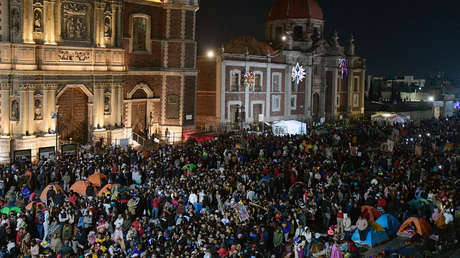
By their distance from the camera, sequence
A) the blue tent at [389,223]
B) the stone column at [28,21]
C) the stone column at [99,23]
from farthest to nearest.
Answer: the stone column at [99,23] → the stone column at [28,21] → the blue tent at [389,223]

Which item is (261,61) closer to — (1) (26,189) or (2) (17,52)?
(2) (17,52)

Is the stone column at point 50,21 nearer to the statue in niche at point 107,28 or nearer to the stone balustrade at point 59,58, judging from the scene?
the stone balustrade at point 59,58

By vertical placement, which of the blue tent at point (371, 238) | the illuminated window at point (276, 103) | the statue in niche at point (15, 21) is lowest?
the blue tent at point (371, 238)

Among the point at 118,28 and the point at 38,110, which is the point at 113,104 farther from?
the point at 38,110

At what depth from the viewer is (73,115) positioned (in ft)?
118

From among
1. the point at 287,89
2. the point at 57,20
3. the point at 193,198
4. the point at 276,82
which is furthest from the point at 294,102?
the point at 193,198

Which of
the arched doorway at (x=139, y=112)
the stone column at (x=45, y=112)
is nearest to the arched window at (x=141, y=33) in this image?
the arched doorway at (x=139, y=112)

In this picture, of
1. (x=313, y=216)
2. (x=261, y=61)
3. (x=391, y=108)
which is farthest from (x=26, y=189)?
(x=391, y=108)

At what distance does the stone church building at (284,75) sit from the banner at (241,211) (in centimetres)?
2781

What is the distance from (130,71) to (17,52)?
30.7ft

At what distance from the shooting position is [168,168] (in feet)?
79.8

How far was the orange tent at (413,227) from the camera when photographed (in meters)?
16.5

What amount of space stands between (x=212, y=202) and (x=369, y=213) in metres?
5.81

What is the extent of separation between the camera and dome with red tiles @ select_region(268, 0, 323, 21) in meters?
61.8
